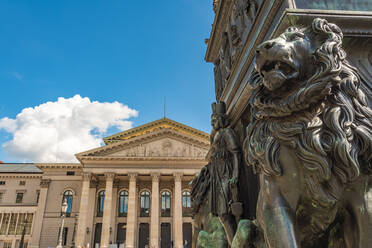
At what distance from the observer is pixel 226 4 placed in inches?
164

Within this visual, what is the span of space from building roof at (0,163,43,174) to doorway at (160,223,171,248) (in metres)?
25.1

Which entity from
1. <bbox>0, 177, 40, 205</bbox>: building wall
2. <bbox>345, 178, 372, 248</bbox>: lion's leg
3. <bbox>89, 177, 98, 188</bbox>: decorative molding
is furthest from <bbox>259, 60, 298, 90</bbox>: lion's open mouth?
<bbox>0, 177, 40, 205</bbox>: building wall

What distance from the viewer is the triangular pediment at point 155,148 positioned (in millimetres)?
38969

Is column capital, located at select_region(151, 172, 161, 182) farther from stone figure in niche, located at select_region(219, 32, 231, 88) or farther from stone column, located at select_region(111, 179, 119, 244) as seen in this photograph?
stone figure in niche, located at select_region(219, 32, 231, 88)

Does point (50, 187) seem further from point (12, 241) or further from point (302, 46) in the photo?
point (302, 46)

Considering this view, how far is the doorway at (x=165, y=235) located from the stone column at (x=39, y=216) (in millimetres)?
17859

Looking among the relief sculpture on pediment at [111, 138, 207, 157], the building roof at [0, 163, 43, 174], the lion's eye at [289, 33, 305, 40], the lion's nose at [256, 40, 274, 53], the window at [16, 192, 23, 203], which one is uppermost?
the building roof at [0, 163, 43, 174]

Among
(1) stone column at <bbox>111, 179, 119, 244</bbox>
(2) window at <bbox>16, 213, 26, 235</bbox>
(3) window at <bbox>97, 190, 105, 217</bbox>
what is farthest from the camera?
(2) window at <bbox>16, 213, 26, 235</bbox>

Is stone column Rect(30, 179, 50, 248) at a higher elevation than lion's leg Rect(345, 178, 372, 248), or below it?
higher

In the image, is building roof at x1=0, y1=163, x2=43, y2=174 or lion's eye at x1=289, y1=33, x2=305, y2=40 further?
building roof at x1=0, y1=163, x2=43, y2=174

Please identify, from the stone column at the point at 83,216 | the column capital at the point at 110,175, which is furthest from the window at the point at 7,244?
the column capital at the point at 110,175

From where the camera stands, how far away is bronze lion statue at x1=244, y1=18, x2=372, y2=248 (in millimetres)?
1458

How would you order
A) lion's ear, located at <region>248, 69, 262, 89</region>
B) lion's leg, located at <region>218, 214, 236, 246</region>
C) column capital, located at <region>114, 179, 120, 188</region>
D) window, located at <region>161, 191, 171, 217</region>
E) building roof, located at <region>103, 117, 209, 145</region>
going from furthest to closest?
building roof, located at <region>103, 117, 209, 145</region> < column capital, located at <region>114, 179, 120, 188</region> < window, located at <region>161, 191, 171, 217</region> < lion's leg, located at <region>218, 214, 236, 246</region> < lion's ear, located at <region>248, 69, 262, 89</region>

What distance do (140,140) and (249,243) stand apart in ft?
129
